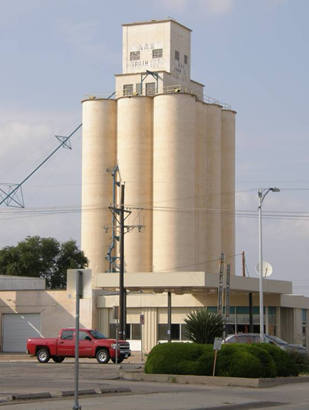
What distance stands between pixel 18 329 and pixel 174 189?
23066mm

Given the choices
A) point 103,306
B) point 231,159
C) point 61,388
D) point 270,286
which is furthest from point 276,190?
point 231,159

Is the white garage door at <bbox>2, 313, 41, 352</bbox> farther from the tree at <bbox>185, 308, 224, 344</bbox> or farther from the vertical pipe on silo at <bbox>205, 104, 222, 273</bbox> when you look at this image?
the tree at <bbox>185, 308, 224, 344</bbox>

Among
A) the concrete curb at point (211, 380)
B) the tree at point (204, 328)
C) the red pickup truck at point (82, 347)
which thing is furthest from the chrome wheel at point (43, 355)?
the concrete curb at point (211, 380)

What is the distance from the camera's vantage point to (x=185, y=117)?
83.7 meters

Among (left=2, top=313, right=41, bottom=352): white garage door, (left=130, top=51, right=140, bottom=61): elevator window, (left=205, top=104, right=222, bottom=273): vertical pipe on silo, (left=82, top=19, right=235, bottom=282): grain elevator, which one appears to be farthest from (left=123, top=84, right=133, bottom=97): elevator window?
(left=2, top=313, right=41, bottom=352): white garage door

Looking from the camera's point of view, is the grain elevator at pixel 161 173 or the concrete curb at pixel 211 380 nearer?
the concrete curb at pixel 211 380

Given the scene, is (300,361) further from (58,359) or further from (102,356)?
(58,359)

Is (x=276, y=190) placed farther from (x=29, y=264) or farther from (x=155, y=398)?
(x=29, y=264)

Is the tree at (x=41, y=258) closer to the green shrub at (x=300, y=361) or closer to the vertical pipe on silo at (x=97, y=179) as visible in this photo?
the vertical pipe on silo at (x=97, y=179)

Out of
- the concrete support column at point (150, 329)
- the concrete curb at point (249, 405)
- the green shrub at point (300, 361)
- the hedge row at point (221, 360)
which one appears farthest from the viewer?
the concrete support column at point (150, 329)

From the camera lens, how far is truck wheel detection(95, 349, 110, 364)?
1700 inches

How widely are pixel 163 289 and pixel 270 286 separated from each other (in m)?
7.66

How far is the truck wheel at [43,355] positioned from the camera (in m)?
43.8

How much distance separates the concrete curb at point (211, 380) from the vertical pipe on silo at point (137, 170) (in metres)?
50.6
